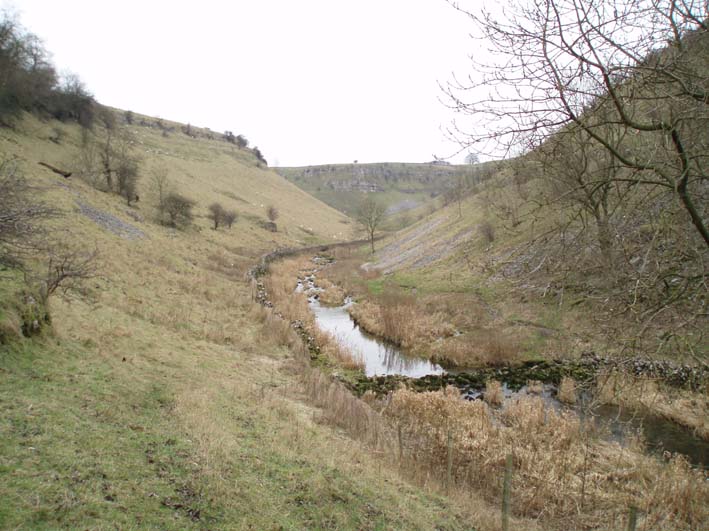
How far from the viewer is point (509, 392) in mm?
12656

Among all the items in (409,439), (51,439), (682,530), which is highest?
(51,439)

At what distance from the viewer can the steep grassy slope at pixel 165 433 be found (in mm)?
4766

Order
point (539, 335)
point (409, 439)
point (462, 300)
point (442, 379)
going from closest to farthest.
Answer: point (409, 439), point (442, 379), point (539, 335), point (462, 300)

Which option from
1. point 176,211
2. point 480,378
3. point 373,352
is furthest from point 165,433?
point 176,211

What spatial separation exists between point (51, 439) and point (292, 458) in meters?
Result: 3.50

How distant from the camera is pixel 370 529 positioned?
543 cm

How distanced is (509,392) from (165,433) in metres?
10.1

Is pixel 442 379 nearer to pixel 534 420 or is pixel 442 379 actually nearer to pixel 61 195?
pixel 534 420

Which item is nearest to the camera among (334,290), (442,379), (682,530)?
(682,530)

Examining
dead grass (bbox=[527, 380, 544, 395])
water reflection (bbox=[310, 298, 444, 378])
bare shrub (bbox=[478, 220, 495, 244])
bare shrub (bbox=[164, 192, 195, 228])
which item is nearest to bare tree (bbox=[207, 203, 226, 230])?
bare shrub (bbox=[164, 192, 195, 228])

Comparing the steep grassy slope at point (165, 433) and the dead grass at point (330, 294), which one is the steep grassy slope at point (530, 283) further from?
the steep grassy slope at point (165, 433)

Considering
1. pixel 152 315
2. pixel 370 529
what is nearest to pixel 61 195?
pixel 152 315

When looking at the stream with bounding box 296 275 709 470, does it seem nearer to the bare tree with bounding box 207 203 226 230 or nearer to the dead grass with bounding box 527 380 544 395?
the dead grass with bounding box 527 380 544 395

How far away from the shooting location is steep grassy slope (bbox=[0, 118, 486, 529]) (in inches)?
188
